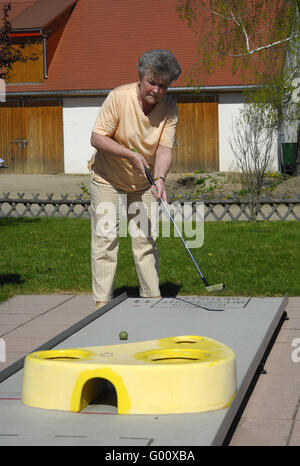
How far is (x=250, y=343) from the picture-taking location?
14.6 feet

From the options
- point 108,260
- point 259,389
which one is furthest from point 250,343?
point 108,260

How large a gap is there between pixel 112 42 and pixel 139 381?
21264mm

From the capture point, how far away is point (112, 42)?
77.6 feet

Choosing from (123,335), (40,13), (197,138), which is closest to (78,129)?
(197,138)

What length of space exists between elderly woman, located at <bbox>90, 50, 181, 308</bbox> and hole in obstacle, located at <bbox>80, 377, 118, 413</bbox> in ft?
6.55

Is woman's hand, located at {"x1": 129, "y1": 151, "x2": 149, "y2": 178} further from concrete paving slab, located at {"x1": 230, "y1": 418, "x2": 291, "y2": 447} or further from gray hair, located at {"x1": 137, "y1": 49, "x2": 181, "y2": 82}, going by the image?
concrete paving slab, located at {"x1": 230, "y1": 418, "x2": 291, "y2": 447}

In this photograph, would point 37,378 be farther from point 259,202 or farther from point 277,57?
point 277,57

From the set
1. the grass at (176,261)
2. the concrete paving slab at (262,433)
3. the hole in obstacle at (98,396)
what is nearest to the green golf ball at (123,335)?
the hole in obstacle at (98,396)

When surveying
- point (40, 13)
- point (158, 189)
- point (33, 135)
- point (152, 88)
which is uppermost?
point (40, 13)

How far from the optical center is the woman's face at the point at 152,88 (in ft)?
17.5

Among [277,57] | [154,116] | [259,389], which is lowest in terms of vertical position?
[259,389]

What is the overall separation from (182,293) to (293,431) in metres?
3.31

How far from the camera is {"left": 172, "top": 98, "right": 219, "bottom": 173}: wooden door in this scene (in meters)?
22.1

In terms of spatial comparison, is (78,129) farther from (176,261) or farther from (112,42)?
(176,261)
